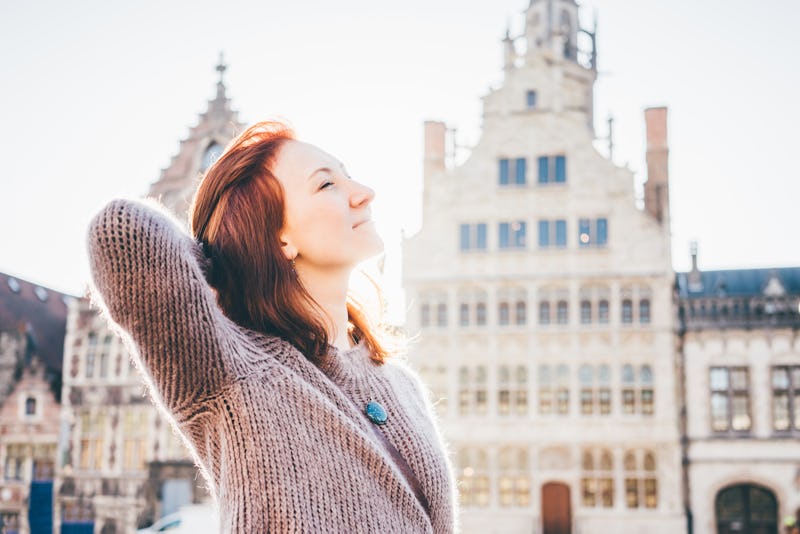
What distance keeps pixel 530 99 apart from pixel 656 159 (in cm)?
327

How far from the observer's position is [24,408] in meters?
24.9

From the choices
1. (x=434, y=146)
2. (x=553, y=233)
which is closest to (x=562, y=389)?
(x=553, y=233)

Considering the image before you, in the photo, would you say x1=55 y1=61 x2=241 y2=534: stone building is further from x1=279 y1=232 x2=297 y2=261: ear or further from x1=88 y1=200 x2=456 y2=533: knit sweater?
x1=88 y1=200 x2=456 y2=533: knit sweater

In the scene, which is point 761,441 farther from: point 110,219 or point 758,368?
point 110,219

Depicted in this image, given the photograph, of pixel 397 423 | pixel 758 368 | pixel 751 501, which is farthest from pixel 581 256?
pixel 397 423

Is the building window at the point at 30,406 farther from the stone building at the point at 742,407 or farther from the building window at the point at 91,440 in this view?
the stone building at the point at 742,407

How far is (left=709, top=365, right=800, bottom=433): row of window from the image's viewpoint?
20.7 meters

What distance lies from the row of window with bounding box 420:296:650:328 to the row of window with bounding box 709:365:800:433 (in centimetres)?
213

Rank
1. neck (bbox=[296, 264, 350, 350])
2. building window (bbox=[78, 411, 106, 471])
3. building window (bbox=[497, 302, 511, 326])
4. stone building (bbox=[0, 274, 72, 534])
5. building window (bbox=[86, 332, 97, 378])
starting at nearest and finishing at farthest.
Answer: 1. neck (bbox=[296, 264, 350, 350])
2. building window (bbox=[497, 302, 511, 326])
3. building window (bbox=[78, 411, 106, 471])
4. stone building (bbox=[0, 274, 72, 534])
5. building window (bbox=[86, 332, 97, 378])

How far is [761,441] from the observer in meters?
20.6

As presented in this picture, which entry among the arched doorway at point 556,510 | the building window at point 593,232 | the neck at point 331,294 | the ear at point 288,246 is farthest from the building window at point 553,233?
the ear at point 288,246

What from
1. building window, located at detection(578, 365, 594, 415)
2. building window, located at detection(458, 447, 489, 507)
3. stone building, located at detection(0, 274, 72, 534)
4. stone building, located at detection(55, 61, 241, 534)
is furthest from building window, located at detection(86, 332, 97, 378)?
building window, located at detection(578, 365, 594, 415)

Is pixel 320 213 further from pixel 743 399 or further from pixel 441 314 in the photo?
pixel 743 399

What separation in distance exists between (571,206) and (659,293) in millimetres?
2777
